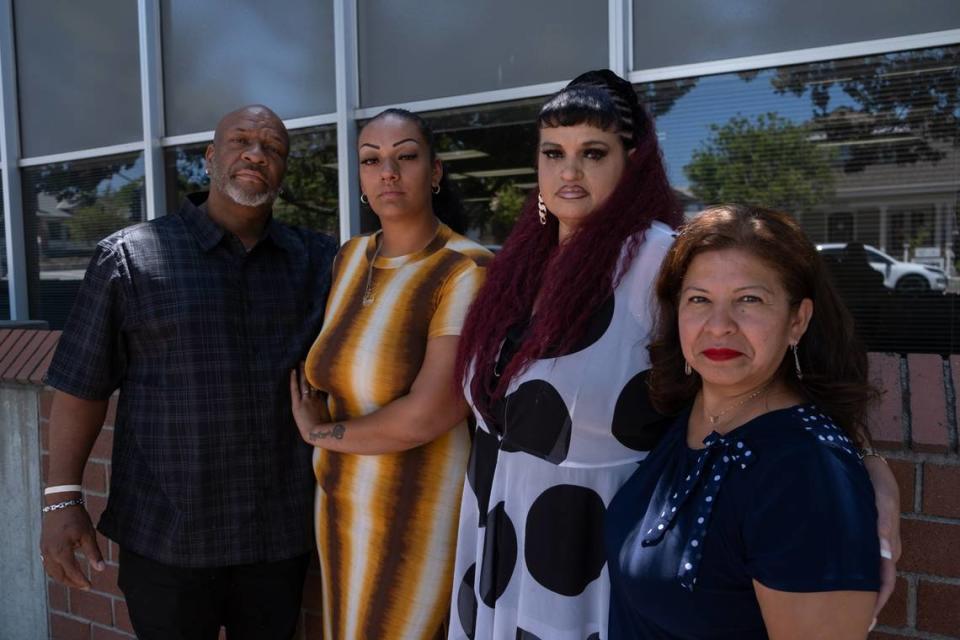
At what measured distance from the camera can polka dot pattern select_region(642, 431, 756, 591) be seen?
127cm

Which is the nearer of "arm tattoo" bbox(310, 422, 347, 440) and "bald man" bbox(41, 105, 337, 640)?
"arm tattoo" bbox(310, 422, 347, 440)

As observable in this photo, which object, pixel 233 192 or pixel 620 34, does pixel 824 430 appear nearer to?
pixel 233 192

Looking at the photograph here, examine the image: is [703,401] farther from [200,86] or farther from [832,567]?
[200,86]

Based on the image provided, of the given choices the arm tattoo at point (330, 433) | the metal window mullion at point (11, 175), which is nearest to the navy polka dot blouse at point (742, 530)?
the arm tattoo at point (330, 433)

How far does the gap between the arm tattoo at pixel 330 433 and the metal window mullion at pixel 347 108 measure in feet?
5.96

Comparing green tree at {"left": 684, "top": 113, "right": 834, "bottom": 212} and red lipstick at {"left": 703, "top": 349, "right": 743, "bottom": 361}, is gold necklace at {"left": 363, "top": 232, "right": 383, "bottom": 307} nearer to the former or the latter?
red lipstick at {"left": 703, "top": 349, "right": 743, "bottom": 361}

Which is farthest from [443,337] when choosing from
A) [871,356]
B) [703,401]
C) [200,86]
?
[200,86]

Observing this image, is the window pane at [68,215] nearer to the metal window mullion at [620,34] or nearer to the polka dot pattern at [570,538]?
the metal window mullion at [620,34]

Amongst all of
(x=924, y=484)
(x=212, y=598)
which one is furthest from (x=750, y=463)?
(x=212, y=598)

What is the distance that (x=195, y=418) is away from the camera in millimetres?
2252

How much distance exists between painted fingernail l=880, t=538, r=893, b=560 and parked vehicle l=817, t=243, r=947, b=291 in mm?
1871

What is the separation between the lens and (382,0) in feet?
11.9

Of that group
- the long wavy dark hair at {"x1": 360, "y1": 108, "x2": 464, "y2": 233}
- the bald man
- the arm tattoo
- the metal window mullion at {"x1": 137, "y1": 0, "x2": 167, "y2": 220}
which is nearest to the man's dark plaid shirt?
the bald man

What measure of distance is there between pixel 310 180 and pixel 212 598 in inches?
89.2
